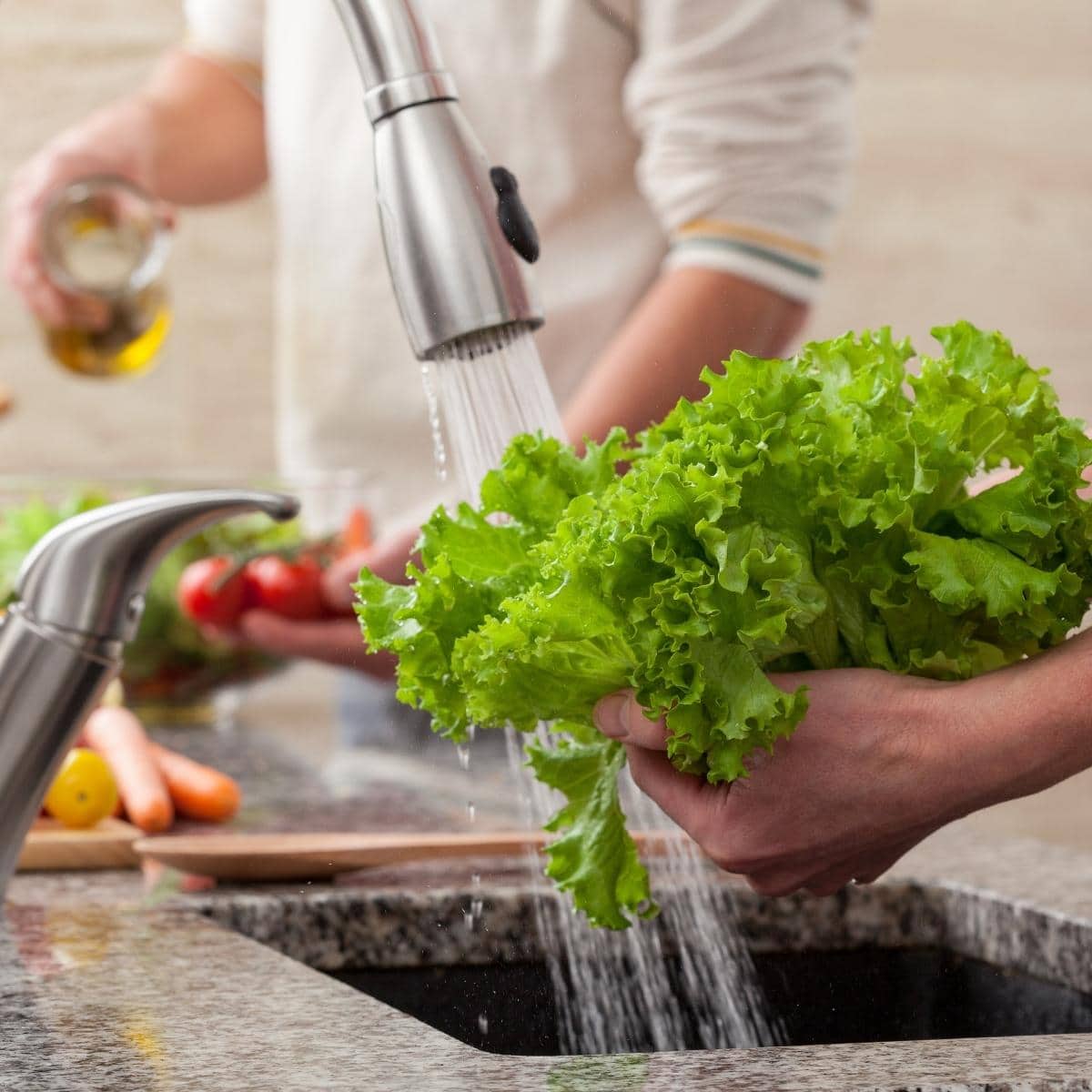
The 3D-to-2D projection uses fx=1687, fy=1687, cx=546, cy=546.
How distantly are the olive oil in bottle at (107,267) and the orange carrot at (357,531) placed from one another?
0.32 metres

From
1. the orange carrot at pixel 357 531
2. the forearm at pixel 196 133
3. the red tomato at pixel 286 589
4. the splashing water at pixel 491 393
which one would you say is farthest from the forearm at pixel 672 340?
the forearm at pixel 196 133

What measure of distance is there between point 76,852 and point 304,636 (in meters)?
0.63

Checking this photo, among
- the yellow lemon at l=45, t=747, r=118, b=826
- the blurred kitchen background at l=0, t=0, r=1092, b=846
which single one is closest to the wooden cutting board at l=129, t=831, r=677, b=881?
the yellow lemon at l=45, t=747, r=118, b=826

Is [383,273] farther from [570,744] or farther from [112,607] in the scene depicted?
[570,744]

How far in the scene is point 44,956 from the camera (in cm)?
88

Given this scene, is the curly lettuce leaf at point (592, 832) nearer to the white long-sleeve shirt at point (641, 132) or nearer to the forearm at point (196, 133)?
the white long-sleeve shirt at point (641, 132)

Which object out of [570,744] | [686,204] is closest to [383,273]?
[686,204]

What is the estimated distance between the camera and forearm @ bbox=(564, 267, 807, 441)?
105 centimetres

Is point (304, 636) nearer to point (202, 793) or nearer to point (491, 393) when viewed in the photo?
point (202, 793)

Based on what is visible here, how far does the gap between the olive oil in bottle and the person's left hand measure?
1219 mm

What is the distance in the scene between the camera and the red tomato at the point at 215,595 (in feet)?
6.18

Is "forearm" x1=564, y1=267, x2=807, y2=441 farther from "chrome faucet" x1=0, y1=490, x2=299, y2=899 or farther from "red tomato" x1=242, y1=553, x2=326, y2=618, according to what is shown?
"red tomato" x1=242, y1=553, x2=326, y2=618

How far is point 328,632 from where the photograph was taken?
1.77 metres

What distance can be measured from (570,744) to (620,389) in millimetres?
486
